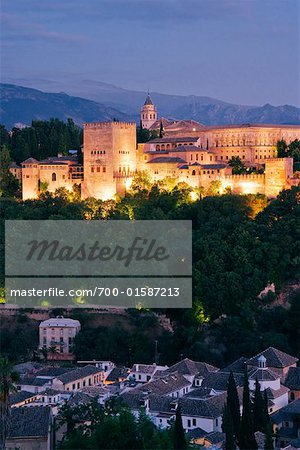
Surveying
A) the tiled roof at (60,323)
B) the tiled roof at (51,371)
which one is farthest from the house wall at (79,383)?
the tiled roof at (60,323)

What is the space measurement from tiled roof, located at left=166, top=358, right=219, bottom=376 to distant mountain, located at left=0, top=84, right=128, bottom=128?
61.9m

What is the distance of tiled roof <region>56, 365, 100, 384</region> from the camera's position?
19.0m

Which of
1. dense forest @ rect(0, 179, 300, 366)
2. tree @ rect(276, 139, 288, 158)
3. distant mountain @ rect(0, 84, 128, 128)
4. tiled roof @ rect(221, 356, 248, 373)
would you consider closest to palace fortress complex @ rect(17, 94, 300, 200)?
tree @ rect(276, 139, 288, 158)

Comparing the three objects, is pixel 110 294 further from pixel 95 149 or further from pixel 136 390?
pixel 136 390

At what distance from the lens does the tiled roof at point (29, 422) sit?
1435cm

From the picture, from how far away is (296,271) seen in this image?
918 inches

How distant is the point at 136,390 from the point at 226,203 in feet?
27.6

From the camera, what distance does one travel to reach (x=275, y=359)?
1872cm

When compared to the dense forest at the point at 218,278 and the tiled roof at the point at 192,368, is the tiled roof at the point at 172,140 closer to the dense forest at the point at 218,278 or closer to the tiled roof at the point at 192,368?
the dense forest at the point at 218,278

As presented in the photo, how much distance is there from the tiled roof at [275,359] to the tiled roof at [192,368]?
89cm

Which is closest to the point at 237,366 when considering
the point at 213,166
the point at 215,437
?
the point at 215,437

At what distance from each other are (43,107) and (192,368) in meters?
70.8

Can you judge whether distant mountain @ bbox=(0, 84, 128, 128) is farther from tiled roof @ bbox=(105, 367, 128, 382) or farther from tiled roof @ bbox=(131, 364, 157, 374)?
tiled roof @ bbox=(131, 364, 157, 374)

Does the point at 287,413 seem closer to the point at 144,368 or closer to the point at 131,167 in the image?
the point at 144,368
